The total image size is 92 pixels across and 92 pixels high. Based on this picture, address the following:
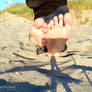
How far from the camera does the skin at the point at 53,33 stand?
58.7 inches

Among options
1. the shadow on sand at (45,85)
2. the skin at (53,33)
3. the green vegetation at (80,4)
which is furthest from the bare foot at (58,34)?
the green vegetation at (80,4)

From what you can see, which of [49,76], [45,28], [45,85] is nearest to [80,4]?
[45,28]

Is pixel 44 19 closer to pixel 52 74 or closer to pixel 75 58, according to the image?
pixel 75 58

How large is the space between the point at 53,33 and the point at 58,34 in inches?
1.7

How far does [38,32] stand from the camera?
151 centimetres

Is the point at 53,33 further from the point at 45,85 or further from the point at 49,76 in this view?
the point at 45,85

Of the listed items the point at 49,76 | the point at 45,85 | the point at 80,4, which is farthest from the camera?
the point at 80,4

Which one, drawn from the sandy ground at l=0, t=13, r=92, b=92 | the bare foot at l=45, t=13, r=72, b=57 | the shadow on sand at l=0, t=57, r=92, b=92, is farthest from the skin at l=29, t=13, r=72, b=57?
the shadow on sand at l=0, t=57, r=92, b=92

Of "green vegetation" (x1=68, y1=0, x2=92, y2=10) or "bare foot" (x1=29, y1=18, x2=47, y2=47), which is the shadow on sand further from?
"green vegetation" (x1=68, y1=0, x2=92, y2=10)

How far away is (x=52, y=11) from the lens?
1.75m

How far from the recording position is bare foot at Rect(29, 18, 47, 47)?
150 centimetres

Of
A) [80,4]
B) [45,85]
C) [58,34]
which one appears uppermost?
[80,4]

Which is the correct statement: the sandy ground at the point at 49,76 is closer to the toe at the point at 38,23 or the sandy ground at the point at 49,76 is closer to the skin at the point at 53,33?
the skin at the point at 53,33

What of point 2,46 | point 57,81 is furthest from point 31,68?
point 2,46
